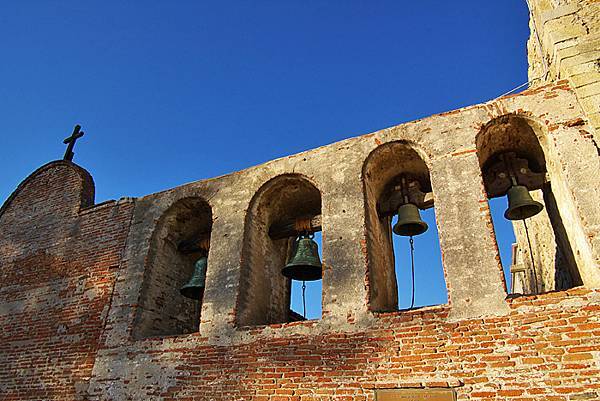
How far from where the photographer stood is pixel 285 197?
25.3 feet

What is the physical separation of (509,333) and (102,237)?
7.18 metres

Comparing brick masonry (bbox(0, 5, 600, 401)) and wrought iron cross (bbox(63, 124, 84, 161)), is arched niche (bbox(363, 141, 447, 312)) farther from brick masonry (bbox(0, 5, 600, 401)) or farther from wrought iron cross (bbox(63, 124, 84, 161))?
wrought iron cross (bbox(63, 124, 84, 161))

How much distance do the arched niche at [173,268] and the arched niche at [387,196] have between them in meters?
3.07

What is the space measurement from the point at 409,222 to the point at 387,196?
3.15 ft

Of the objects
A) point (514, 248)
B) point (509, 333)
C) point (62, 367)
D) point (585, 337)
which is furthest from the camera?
point (514, 248)

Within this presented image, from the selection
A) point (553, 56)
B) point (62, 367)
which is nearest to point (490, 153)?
point (553, 56)

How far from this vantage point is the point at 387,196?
7270 millimetres

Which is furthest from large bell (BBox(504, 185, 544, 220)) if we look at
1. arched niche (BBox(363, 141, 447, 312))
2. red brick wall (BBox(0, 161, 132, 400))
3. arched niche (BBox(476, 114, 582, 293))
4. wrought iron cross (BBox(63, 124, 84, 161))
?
wrought iron cross (BBox(63, 124, 84, 161))

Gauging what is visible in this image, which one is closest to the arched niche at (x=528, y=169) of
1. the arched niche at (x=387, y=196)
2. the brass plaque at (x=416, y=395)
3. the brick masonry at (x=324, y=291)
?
the brick masonry at (x=324, y=291)

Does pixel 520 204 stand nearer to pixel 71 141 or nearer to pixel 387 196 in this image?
pixel 387 196

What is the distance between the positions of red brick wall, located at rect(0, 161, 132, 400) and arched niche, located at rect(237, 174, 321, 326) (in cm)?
264

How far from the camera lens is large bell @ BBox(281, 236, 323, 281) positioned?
6586 millimetres

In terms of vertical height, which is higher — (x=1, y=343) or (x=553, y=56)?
(x=553, y=56)

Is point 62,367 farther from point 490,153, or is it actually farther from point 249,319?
point 490,153
